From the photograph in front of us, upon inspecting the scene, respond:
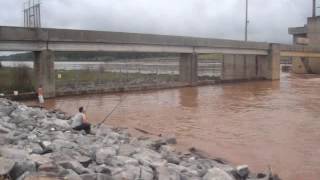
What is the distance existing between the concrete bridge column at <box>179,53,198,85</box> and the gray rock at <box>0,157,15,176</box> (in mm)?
44358

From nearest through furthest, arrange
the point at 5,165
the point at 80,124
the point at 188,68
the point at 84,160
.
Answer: the point at 5,165, the point at 84,160, the point at 80,124, the point at 188,68

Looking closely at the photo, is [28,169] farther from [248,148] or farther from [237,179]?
[248,148]

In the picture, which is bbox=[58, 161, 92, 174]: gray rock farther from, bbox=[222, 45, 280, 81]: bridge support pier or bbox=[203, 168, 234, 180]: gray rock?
bbox=[222, 45, 280, 81]: bridge support pier

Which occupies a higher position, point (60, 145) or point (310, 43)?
point (310, 43)

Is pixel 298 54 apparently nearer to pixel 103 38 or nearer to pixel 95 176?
→ pixel 103 38

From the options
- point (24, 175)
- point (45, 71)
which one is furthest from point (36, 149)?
point (45, 71)

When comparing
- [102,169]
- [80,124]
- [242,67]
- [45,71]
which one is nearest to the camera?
[102,169]

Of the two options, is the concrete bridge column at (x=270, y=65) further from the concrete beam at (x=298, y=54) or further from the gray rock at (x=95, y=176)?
the gray rock at (x=95, y=176)

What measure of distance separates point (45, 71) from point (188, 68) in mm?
19319

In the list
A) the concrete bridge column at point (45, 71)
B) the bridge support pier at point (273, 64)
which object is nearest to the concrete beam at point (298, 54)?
the bridge support pier at point (273, 64)

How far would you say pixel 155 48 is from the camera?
4872 centimetres

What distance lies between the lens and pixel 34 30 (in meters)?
36.9

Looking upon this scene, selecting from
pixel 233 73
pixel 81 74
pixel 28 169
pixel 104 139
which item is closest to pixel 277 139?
pixel 104 139

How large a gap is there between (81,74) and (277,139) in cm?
3916
